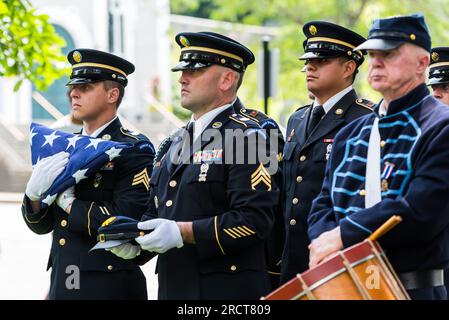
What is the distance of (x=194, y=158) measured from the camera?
18.7 ft

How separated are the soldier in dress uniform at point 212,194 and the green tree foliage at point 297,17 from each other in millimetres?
18298

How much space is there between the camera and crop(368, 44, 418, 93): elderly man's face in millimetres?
4844

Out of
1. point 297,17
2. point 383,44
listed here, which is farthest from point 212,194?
point 297,17

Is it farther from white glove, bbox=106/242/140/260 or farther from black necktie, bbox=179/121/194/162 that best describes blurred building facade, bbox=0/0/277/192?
white glove, bbox=106/242/140/260

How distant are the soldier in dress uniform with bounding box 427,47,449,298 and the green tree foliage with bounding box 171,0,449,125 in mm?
16212

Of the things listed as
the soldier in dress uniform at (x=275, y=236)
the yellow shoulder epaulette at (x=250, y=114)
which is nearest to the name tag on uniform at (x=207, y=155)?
the yellow shoulder epaulette at (x=250, y=114)

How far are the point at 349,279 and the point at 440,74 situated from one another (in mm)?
3504

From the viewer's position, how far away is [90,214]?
6168 millimetres

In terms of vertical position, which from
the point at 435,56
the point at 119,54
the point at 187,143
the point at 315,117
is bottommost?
the point at 187,143

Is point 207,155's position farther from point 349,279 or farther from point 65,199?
point 349,279

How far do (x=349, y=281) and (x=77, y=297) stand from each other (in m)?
2.46

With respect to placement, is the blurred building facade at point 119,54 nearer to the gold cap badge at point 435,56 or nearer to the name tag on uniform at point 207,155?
the gold cap badge at point 435,56

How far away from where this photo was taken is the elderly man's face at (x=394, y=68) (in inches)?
191

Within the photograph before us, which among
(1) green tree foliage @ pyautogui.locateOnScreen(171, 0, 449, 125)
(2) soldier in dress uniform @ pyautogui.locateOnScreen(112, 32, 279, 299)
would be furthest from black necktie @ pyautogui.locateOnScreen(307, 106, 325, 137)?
(1) green tree foliage @ pyautogui.locateOnScreen(171, 0, 449, 125)
